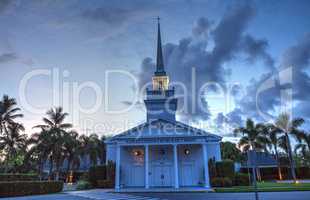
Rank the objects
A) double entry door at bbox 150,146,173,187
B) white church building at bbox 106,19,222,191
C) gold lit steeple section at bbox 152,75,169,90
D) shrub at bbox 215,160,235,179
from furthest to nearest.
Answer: gold lit steeple section at bbox 152,75,169,90 < double entry door at bbox 150,146,173,187 < white church building at bbox 106,19,222,191 < shrub at bbox 215,160,235,179

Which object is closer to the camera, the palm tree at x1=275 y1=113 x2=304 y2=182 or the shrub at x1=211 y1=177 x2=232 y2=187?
the shrub at x1=211 y1=177 x2=232 y2=187

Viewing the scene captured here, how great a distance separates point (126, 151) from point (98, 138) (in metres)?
23.9

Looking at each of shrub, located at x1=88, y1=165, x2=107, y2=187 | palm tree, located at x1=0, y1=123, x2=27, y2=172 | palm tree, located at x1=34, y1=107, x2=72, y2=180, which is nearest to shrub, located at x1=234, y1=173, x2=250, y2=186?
shrub, located at x1=88, y1=165, x2=107, y2=187

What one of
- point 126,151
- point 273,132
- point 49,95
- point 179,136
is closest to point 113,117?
point 126,151

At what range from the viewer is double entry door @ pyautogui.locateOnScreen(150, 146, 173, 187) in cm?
3197

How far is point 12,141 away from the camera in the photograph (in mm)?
42531

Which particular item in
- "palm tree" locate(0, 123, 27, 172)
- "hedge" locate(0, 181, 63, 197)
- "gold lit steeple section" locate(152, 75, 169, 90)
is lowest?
"hedge" locate(0, 181, 63, 197)

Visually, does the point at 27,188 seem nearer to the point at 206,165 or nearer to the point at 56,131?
the point at 206,165

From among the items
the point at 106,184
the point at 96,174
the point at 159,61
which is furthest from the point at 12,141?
the point at 159,61

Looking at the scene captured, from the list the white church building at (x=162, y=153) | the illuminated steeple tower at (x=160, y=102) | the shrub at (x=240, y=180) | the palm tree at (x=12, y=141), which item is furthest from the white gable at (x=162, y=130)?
the palm tree at (x=12, y=141)

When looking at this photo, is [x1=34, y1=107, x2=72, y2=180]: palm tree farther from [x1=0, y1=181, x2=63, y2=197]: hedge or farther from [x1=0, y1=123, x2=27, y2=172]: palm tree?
[x1=0, y1=181, x2=63, y2=197]: hedge

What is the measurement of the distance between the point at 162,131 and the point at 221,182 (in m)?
8.83

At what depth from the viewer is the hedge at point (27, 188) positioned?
2067 cm

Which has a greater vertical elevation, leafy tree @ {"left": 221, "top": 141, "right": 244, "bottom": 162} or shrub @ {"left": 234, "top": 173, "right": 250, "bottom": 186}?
leafy tree @ {"left": 221, "top": 141, "right": 244, "bottom": 162}
